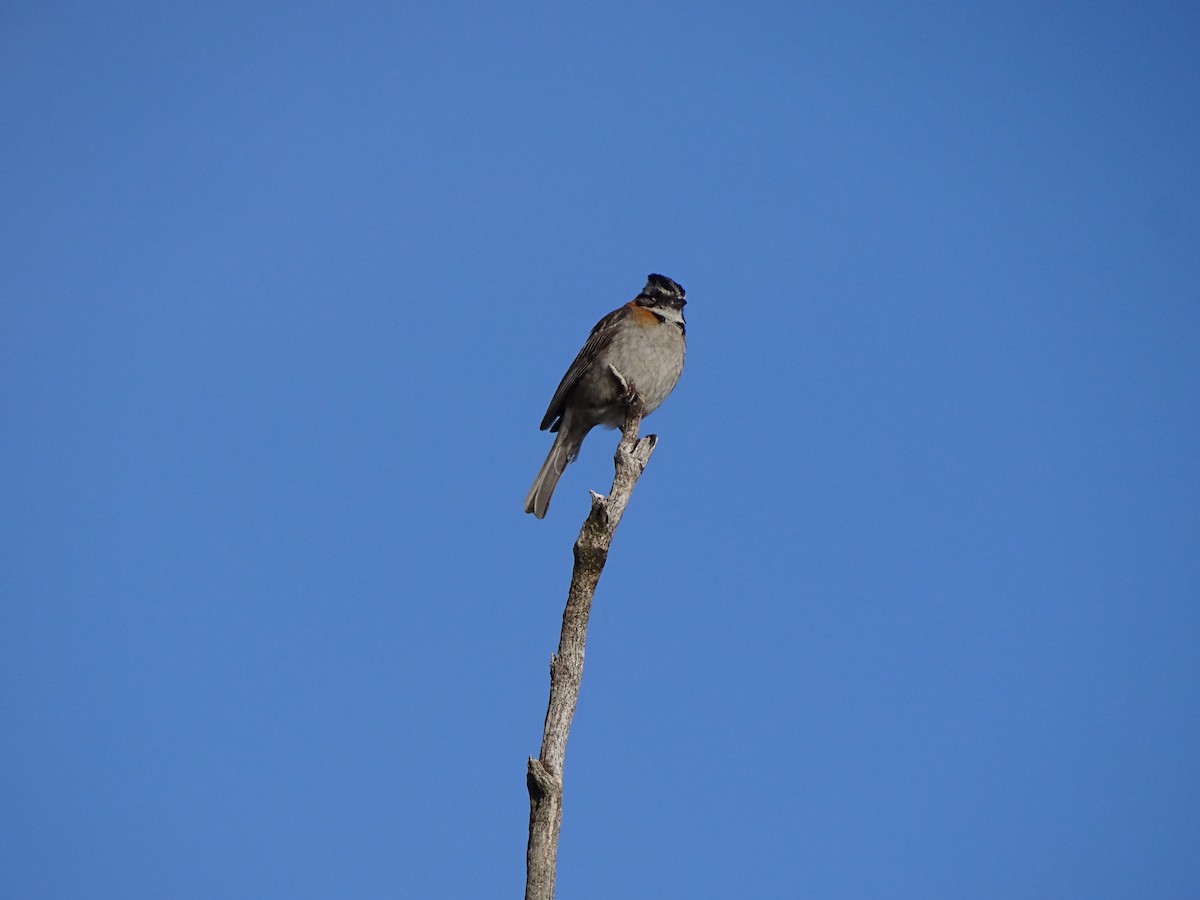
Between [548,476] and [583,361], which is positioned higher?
[583,361]

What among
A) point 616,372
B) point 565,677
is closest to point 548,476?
point 616,372

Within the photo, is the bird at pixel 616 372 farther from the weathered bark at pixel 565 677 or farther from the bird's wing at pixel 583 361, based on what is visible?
the weathered bark at pixel 565 677

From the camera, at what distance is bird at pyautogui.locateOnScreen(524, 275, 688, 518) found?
29.2 feet

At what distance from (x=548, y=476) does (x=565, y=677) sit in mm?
3339

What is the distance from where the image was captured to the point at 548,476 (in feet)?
29.2

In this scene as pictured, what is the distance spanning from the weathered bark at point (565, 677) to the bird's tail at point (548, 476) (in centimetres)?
207

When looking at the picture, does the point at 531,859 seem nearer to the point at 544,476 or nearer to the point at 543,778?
the point at 543,778

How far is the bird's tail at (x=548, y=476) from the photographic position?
340 inches

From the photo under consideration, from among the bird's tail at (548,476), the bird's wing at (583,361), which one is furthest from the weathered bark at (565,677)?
the bird's wing at (583,361)

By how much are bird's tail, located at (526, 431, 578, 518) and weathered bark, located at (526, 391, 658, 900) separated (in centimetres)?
207

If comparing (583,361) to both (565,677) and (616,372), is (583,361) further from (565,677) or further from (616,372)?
(565,677)

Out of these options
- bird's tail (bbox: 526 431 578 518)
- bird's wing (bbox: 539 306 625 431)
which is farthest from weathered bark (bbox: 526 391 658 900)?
bird's wing (bbox: 539 306 625 431)

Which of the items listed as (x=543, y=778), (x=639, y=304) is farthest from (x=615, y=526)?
(x=639, y=304)

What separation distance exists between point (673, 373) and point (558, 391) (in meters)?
1.06
